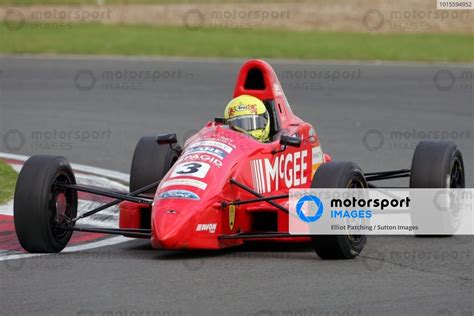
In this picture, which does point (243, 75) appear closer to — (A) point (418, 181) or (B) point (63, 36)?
(A) point (418, 181)

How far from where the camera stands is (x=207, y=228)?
923 centimetres

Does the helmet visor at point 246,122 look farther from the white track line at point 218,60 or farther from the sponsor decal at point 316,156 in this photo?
the white track line at point 218,60

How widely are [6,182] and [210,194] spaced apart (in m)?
3.99

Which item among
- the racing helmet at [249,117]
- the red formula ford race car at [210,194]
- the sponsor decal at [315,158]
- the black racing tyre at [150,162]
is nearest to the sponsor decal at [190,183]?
the red formula ford race car at [210,194]

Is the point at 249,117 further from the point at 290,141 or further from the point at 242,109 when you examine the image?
Result: the point at 290,141

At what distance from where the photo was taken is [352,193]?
9516 millimetres

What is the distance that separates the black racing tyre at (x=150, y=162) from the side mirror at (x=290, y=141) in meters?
1.12

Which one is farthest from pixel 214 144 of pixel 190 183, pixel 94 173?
pixel 94 173

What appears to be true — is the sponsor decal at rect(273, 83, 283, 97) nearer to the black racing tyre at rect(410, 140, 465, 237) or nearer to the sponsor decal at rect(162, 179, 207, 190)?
the black racing tyre at rect(410, 140, 465, 237)

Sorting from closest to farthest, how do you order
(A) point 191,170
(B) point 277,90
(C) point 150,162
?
1. (A) point 191,170
2. (C) point 150,162
3. (B) point 277,90

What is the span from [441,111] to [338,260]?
11.0m

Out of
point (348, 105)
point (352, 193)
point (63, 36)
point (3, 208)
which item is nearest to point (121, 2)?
point (63, 36)

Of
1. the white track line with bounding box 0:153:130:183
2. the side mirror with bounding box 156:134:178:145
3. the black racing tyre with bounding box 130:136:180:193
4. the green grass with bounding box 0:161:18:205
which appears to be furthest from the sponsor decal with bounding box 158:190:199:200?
the white track line with bounding box 0:153:130:183

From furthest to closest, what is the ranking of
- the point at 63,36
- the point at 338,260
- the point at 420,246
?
the point at 63,36 → the point at 420,246 → the point at 338,260
